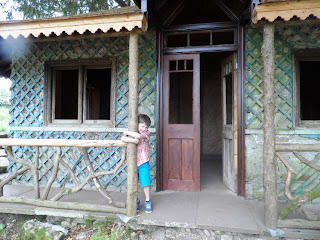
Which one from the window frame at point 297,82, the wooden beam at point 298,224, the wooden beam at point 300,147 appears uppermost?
the window frame at point 297,82

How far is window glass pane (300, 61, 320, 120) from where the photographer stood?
21.8ft

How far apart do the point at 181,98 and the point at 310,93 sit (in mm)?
4497

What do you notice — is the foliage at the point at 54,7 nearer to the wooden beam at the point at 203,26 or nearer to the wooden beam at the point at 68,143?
the wooden beam at the point at 203,26

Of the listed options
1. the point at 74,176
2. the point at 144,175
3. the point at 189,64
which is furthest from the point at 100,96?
the point at 144,175

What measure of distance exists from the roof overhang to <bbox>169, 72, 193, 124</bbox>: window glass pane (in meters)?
5.28

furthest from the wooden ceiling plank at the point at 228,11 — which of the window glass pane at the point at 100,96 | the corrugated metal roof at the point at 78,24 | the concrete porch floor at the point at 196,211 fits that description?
the window glass pane at the point at 100,96

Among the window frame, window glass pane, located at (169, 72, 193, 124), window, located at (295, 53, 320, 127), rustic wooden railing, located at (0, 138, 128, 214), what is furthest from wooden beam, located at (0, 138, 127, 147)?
window, located at (295, 53, 320, 127)

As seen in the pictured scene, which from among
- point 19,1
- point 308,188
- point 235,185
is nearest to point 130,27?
point 235,185

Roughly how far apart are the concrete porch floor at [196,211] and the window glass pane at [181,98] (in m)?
4.20

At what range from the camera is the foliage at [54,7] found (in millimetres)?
6188

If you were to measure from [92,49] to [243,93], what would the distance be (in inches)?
113

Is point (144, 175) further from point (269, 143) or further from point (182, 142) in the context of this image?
point (269, 143)

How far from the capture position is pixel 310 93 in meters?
7.25

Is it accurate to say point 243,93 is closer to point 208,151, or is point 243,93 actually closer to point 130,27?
point 130,27
